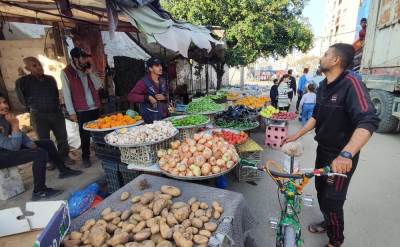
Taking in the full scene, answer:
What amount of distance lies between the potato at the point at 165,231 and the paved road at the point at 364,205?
1551mm

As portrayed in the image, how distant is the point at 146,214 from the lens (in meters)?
1.79

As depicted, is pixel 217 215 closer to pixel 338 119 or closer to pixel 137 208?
pixel 137 208

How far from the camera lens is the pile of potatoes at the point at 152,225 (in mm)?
1544

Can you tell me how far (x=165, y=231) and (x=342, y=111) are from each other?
1.84 meters

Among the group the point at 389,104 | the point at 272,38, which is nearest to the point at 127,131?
the point at 389,104

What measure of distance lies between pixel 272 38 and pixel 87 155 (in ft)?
34.5

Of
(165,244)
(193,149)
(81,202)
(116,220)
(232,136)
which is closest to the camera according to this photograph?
(165,244)

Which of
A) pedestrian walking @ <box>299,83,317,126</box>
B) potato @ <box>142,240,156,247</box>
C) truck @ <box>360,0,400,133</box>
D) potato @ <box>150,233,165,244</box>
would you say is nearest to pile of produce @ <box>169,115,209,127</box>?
potato @ <box>150,233,165,244</box>

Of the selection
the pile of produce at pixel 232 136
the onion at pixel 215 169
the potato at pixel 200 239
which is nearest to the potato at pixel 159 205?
the potato at pixel 200 239

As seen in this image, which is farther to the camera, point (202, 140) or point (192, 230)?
point (202, 140)

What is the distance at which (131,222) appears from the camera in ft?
5.82

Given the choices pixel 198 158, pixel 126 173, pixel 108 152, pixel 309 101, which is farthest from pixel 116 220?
pixel 309 101

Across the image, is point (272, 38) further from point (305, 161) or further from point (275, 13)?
point (305, 161)

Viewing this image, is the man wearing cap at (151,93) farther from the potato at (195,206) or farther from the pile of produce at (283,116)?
the pile of produce at (283,116)
